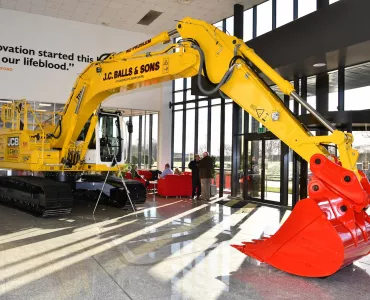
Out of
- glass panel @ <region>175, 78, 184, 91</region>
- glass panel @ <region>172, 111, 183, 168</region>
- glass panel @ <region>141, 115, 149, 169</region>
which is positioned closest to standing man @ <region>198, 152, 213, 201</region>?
glass panel @ <region>172, 111, 183, 168</region>

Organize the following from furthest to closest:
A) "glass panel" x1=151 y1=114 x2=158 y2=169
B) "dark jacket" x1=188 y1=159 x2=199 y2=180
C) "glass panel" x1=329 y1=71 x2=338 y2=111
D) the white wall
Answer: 1. "glass panel" x1=151 y1=114 x2=158 y2=169
2. the white wall
3. "dark jacket" x1=188 y1=159 x2=199 y2=180
4. "glass panel" x1=329 y1=71 x2=338 y2=111

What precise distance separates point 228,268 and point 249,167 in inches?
282

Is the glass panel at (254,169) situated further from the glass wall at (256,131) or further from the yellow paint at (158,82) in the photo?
the yellow paint at (158,82)

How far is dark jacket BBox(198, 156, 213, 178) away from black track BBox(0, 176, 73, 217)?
181 inches

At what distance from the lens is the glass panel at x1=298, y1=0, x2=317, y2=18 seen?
10.0m

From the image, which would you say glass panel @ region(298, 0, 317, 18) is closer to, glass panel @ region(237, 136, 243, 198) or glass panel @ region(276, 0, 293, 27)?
glass panel @ region(276, 0, 293, 27)

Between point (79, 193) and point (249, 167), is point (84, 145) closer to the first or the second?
point (79, 193)

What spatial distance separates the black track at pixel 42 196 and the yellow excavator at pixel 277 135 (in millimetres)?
31

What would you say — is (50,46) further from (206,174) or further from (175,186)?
(206,174)

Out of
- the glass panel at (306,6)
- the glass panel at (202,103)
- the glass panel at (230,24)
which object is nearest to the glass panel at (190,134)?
the glass panel at (202,103)

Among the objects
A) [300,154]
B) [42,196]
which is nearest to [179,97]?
[42,196]

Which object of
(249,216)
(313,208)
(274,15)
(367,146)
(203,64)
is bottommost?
(249,216)

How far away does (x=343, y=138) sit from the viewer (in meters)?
4.17

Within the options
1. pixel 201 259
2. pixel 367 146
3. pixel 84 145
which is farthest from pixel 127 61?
pixel 367 146
